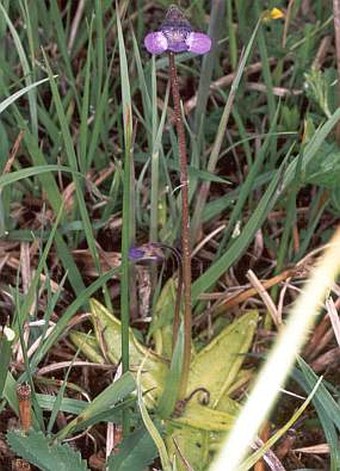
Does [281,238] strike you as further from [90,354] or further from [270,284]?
[90,354]

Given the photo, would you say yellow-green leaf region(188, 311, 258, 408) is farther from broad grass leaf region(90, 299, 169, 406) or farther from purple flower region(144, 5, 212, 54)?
purple flower region(144, 5, 212, 54)

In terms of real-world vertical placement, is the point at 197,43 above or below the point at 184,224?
above

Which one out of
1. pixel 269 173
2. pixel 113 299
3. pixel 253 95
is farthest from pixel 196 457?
pixel 253 95

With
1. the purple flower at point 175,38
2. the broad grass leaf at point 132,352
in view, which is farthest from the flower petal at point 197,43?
the broad grass leaf at point 132,352

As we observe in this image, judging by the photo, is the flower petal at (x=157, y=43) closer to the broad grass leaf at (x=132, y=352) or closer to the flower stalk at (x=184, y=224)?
the flower stalk at (x=184, y=224)

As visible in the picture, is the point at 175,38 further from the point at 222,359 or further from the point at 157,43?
the point at 222,359

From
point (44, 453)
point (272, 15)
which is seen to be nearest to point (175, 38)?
point (44, 453)

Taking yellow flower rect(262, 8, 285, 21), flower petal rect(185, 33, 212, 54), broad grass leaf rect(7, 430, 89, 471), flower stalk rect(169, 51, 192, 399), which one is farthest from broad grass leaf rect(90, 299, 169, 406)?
yellow flower rect(262, 8, 285, 21)

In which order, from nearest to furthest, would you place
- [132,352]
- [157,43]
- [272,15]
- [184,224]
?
[157,43]
[184,224]
[132,352]
[272,15]
